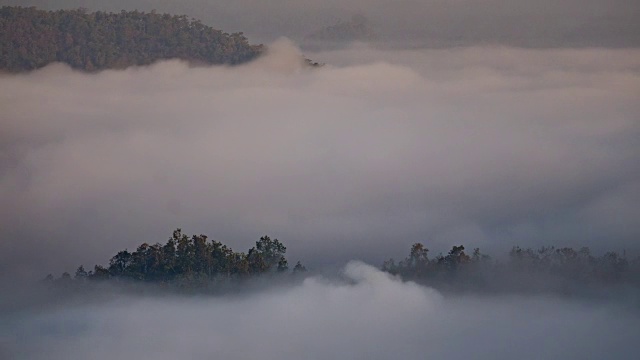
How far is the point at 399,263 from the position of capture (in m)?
25.3

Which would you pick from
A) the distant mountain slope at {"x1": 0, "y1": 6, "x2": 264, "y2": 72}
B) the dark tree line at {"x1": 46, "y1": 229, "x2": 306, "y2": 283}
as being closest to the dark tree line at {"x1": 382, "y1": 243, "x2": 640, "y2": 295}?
the dark tree line at {"x1": 46, "y1": 229, "x2": 306, "y2": 283}

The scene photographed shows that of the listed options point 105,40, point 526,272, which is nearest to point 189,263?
point 526,272

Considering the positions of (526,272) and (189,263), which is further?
(526,272)

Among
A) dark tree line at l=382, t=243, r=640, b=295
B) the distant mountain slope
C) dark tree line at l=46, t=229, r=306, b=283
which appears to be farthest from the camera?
the distant mountain slope

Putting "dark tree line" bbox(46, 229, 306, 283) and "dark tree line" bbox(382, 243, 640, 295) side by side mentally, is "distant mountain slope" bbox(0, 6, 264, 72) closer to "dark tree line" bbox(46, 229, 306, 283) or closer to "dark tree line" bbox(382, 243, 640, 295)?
"dark tree line" bbox(46, 229, 306, 283)

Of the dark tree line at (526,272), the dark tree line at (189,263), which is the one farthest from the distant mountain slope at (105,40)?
the dark tree line at (526,272)

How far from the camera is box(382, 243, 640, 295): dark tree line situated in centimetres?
2306

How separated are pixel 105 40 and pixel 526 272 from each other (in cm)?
2223

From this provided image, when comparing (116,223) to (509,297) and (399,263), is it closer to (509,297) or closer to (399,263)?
(399,263)

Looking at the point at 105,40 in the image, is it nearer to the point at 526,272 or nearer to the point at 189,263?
the point at 189,263

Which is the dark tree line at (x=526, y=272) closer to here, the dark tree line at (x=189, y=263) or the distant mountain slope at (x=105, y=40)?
the dark tree line at (x=189, y=263)

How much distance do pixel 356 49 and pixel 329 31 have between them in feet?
9.36

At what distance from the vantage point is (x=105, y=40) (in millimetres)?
41812

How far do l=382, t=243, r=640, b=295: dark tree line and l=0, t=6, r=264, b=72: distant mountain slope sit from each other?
18977 millimetres
